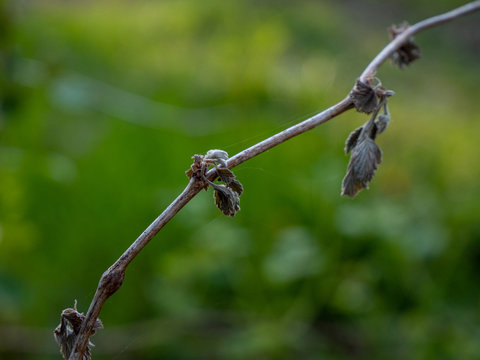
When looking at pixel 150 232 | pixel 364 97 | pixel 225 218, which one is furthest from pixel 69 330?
pixel 225 218

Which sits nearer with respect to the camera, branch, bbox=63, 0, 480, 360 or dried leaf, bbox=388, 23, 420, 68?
branch, bbox=63, 0, 480, 360

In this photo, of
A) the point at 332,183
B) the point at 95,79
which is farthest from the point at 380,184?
the point at 95,79

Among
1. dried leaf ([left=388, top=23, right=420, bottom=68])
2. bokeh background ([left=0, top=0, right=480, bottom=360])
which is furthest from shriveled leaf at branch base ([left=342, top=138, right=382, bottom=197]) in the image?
bokeh background ([left=0, top=0, right=480, bottom=360])

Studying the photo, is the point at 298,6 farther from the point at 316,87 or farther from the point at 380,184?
the point at 380,184

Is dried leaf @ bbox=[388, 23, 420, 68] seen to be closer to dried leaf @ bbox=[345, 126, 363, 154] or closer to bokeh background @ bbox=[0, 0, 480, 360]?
dried leaf @ bbox=[345, 126, 363, 154]

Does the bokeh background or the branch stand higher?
the bokeh background

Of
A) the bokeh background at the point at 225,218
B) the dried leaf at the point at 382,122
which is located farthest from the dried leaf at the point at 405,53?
the bokeh background at the point at 225,218
